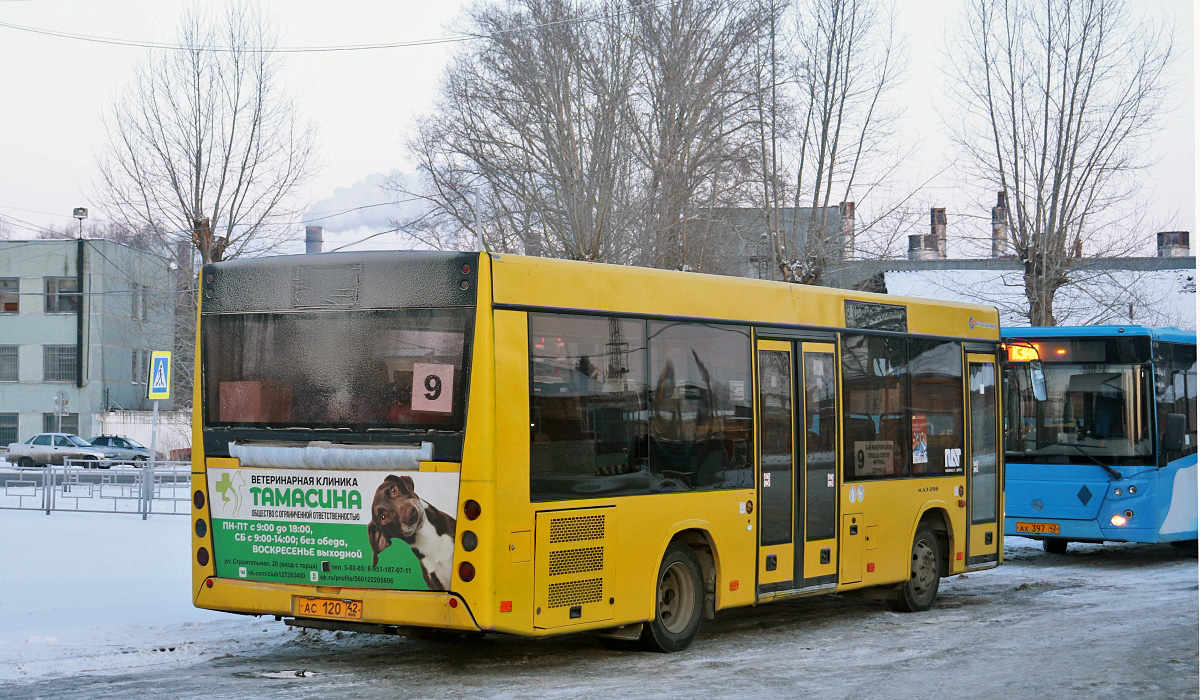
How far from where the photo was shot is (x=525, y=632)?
339 inches

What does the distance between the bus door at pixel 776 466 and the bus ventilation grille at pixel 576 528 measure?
6.47 feet

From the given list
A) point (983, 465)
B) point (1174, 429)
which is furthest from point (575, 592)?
point (1174, 429)

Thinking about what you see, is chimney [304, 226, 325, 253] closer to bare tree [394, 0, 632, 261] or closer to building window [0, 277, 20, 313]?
bare tree [394, 0, 632, 261]

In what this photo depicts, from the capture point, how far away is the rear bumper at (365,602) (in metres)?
8.40

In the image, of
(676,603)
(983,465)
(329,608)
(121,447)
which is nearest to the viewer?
(329,608)

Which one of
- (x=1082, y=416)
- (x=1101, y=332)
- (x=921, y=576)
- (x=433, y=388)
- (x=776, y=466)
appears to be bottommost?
(x=921, y=576)

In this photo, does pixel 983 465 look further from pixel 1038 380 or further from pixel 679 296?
pixel 679 296

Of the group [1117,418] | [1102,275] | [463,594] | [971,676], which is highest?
[1102,275]

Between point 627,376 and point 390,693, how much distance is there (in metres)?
2.68

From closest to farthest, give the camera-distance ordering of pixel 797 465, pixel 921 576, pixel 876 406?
pixel 797 465 < pixel 876 406 < pixel 921 576

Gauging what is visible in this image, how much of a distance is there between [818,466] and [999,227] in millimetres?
21766

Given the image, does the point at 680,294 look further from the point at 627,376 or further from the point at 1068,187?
the point at 1068,187

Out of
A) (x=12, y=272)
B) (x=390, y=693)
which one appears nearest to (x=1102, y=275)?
(x=390, y=693)

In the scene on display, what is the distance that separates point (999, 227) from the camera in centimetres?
3142
